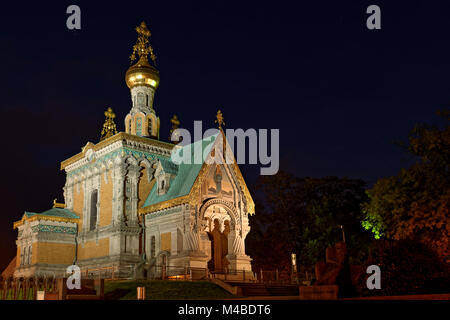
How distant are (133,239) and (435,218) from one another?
69.2 feet

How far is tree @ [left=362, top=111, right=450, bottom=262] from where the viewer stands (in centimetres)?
2497

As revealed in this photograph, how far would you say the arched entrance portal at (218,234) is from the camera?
35781mm

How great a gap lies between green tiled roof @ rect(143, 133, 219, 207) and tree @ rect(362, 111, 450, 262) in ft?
42.0

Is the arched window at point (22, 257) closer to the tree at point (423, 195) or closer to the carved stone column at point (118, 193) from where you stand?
the carved stone column at point (118, 193)

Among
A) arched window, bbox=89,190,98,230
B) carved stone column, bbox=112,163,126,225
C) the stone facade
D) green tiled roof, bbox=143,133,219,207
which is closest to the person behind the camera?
the stone facade

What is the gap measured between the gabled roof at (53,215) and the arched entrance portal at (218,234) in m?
12.0

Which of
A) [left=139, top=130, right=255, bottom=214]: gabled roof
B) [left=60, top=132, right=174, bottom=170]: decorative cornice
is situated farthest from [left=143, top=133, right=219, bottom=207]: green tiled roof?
[left=60, top=132, right=174, bottom=170]: decorative cornice

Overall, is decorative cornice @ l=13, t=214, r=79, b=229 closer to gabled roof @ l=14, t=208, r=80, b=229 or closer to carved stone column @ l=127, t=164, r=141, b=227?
gabled roof @ l=14, t=208, r=80, b=229

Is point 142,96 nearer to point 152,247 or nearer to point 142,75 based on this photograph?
point 142,75

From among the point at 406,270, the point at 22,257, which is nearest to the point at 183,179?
the point at 22,257

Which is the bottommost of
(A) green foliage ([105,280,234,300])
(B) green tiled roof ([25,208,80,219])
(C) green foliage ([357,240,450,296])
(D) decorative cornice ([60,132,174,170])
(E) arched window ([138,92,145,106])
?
(A) green foliage ([105,280,234,300])

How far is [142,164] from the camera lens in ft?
132

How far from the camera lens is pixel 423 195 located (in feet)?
83.8
